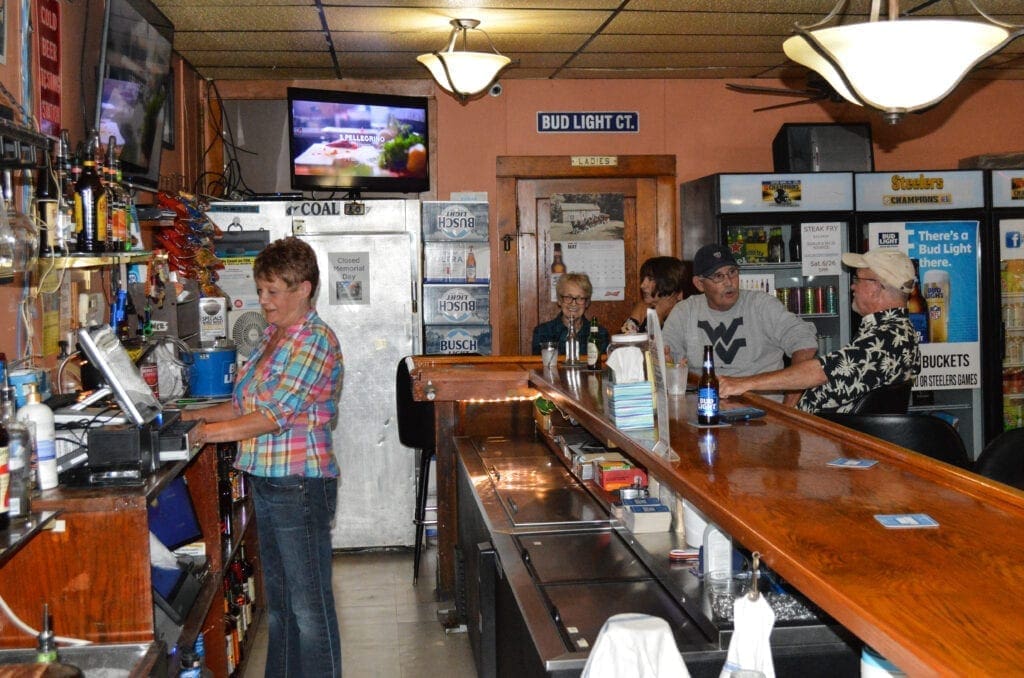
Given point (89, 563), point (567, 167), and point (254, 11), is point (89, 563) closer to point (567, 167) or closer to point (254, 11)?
point (254, 11)

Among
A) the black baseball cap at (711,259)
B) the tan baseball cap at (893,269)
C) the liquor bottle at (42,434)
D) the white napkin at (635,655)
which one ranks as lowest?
the white napkin at (635,655)

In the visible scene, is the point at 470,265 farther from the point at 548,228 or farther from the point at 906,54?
the point at 906,54

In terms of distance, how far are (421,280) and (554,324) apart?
35.7 inches

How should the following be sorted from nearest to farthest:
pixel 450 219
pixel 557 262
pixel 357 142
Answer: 1. pixel 357 142
2. pixel 450 219
3. pixel 557 262

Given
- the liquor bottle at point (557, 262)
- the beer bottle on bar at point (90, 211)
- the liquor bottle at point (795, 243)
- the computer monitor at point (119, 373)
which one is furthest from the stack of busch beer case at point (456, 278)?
the computer monitor at point (119, 373)

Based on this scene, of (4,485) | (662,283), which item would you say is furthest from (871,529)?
(662,283)

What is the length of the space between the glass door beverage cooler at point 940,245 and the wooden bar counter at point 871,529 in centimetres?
417

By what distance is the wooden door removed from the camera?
7281mm

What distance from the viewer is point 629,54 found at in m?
6.46

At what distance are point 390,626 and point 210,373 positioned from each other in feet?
4.91

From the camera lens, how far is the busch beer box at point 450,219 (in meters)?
6.60

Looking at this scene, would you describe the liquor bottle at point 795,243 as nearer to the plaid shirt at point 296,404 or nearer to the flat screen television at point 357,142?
the flat screen television at point 357,142

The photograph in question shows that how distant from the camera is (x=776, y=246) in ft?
22.8

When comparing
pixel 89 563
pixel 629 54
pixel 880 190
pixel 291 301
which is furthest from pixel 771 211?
→ pixel 89 563
